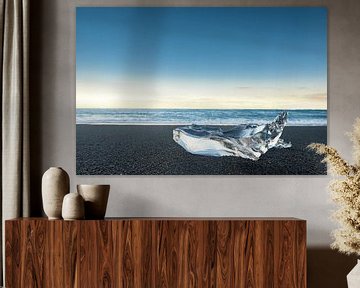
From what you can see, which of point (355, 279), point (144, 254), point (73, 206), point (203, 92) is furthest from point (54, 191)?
point (355, 279)

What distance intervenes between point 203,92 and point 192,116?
175 millimetres

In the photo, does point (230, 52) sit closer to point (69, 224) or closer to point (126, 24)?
point (126, 24)

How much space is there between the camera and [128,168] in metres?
4.18

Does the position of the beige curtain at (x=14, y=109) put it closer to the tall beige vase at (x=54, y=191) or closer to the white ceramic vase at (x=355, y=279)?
the tall beige vase at (x=54, y=191)

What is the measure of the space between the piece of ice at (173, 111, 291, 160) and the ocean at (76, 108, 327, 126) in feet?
0.13

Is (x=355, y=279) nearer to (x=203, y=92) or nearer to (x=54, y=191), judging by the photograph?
(x=203, y=92)

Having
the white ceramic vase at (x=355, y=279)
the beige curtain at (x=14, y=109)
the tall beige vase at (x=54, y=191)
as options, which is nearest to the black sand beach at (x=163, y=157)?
the beige curtain at (x=14, y=109)

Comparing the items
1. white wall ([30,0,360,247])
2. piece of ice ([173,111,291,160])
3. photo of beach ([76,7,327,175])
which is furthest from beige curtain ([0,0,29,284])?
piece of ice ([173,111,291,160])

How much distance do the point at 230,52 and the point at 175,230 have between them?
4.21ft

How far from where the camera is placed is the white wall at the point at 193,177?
4180 mm

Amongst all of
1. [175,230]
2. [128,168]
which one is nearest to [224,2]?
[128,168]

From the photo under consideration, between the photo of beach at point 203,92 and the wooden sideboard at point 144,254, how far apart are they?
1.97 feet

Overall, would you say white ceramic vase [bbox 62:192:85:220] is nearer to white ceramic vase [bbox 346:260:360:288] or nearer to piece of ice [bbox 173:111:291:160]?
piece of ice [bbox 173:111:291:160]

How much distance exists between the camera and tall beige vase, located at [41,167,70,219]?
370cm
